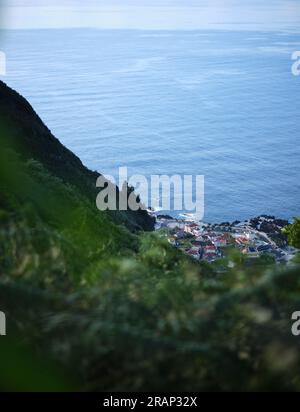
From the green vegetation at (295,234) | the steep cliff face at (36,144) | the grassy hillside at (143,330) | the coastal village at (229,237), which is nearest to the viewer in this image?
the grassy hillside at (143,330)

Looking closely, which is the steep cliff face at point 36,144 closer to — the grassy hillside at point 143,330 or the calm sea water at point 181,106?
the grassy hillside at point 143,330

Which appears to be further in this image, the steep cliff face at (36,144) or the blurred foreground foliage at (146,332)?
the steep cliff face at (36,144)

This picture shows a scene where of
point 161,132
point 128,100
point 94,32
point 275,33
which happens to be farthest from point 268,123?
point 94,32

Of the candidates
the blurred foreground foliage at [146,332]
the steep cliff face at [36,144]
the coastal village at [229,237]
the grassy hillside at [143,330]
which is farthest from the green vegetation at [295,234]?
the blurred foreground foliage at [146,332]

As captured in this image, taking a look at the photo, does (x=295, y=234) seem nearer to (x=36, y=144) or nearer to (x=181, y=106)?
(x=36, y=144)

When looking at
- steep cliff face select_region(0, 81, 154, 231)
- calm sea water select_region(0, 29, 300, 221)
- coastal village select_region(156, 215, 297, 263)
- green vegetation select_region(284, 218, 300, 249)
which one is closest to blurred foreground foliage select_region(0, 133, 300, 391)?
steep cliff face select_region(0, 81, 154, 231)

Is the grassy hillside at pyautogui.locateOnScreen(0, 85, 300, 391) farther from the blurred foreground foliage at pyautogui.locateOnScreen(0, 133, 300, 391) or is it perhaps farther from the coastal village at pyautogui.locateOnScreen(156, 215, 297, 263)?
the coastal village at pyautogui.locateOnScreen(156, 215, 297, 263)

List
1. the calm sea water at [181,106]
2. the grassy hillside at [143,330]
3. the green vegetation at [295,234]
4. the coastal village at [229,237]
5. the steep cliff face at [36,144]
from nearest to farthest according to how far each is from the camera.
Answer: the grassy hillside at [143,330] < the steep cliff face at [36,144] < the green vegetation at [295,234] < the coastal village at [229,237] < the calm sea water at [181,106]
